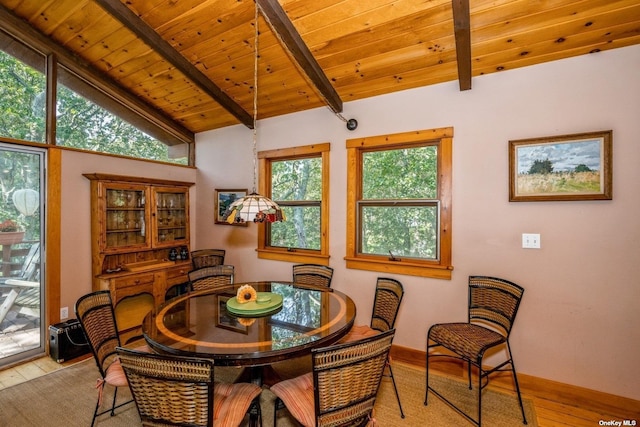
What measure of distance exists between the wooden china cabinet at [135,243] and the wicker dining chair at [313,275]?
184 centimetres

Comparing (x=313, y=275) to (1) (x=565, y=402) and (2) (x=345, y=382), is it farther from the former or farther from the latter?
(1) (x=565, y=402)

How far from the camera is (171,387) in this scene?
4.34 ft

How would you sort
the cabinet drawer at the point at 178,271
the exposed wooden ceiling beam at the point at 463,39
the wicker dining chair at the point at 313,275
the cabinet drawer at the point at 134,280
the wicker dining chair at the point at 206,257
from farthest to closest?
the wicker dining chair at the point at 206,257 < the cabinet drawer at the point at 178,271 < the cabinet drawer at the point at 134,280 < the wicker dining chair at the point at 313,275 < the exposed wooden ceiling beam at the point at 463,39

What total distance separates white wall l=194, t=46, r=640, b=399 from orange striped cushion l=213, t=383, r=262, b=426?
1.82 m

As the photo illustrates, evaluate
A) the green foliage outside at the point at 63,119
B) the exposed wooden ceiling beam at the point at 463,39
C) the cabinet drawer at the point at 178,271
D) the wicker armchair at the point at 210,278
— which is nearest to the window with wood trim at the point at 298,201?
the wicker armchair at the point at 210,278

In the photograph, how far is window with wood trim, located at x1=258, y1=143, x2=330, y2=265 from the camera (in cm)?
357

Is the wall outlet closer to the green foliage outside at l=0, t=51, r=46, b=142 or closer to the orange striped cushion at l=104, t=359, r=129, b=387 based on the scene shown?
the orange striped cushion at l=104, t=359, r=129, b=387

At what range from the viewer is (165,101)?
4020 mm

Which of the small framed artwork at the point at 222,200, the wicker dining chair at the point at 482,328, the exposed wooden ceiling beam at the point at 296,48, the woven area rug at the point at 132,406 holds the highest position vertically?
the exposed wooden ceiling beam at the point at 296,48

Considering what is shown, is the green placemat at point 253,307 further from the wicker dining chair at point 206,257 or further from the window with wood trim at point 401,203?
the wicker dining chair at point 206,257

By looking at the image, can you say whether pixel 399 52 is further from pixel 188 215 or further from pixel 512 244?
pixel 188 215

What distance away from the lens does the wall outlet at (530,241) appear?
252cm

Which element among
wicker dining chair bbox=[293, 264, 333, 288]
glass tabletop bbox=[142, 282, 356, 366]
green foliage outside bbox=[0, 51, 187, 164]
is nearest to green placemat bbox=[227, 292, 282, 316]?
glass tabletop bbox=[142, 282, 356, 366]

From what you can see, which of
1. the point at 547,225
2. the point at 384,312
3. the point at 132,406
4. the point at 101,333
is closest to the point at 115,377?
the point at 101,333
